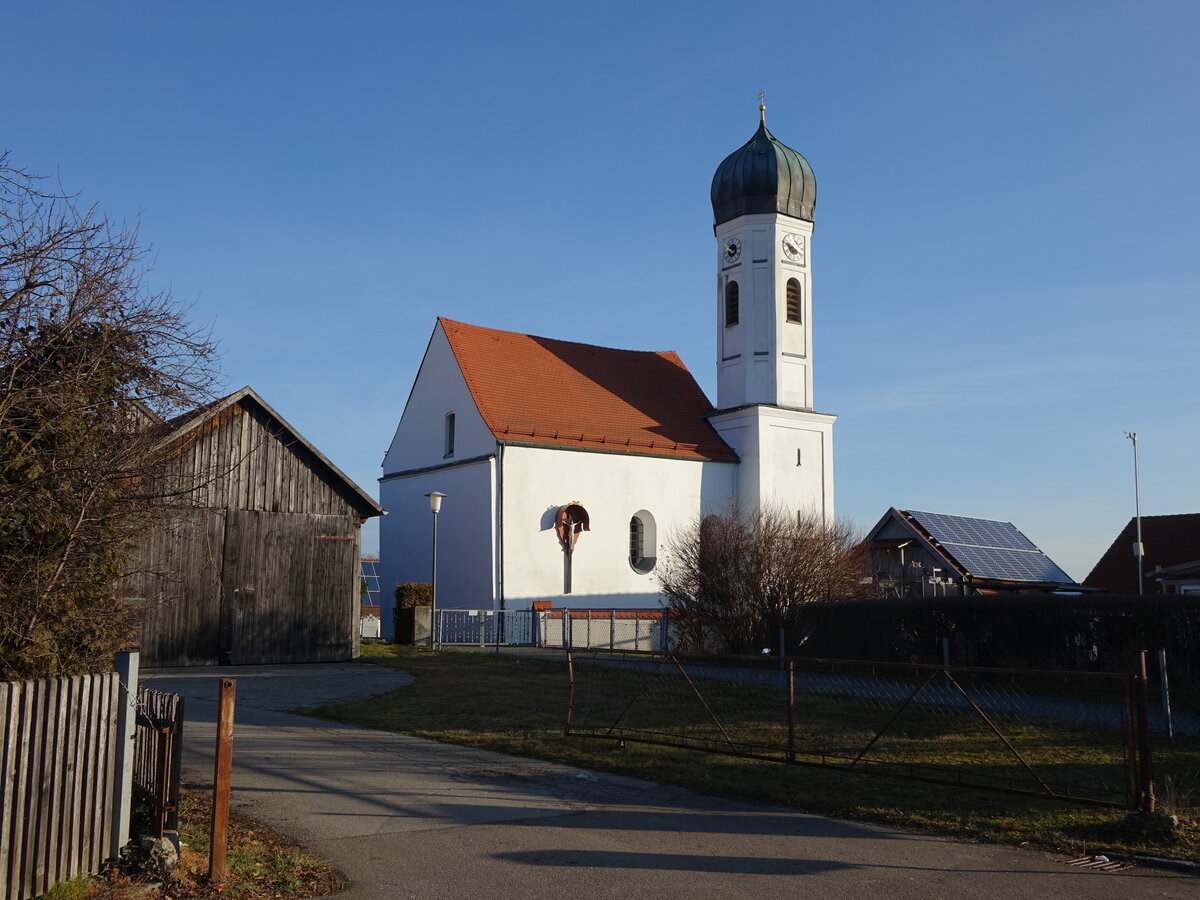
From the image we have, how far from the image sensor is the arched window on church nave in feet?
138

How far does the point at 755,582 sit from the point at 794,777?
15.0 meters

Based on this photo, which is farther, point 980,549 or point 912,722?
point 980,549

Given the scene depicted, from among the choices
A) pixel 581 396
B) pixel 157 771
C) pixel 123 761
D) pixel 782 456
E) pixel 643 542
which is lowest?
pixel 157 771

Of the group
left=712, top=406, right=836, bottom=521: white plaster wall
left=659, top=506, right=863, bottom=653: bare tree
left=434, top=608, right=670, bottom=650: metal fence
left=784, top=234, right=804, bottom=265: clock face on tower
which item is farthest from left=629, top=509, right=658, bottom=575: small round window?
left=784, top=234, right=804, bottom=265: clock face on tower

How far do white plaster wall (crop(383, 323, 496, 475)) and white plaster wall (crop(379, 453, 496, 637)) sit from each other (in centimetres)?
59

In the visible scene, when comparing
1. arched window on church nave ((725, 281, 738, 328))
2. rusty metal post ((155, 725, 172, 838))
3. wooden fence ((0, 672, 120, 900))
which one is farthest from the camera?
arched window on church nave ((725, 281, 738, 328))

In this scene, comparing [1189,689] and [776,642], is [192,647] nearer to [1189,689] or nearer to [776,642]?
[776,642]

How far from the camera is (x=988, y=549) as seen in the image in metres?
41.1

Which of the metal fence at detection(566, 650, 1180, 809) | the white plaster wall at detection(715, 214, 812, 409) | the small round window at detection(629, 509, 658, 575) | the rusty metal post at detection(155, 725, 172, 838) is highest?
the white plaster wall at detection(715, 214, 812, 409)

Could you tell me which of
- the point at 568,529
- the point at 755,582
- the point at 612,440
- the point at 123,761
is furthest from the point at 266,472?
the point at 123,761

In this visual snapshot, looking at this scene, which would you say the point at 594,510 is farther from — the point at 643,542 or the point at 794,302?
the point at 794,302

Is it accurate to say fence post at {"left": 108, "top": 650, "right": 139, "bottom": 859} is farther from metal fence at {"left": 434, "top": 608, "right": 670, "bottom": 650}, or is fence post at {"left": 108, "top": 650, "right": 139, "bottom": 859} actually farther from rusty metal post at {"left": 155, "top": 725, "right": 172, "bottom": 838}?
metal fence at {"left": 434, "top": 608, "right": 670, "bottom": 650}

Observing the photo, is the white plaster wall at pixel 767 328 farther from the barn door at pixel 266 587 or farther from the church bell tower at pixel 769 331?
the barn door at pixel 266 587

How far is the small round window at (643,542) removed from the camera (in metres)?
38.4
